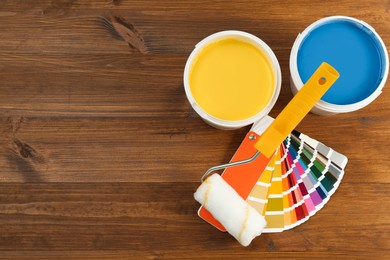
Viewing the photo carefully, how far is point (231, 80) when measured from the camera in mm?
727

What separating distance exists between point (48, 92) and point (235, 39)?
0.34 meters

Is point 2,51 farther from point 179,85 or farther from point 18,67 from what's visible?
point 179,85

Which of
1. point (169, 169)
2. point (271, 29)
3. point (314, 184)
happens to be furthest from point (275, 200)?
point (271, 29)

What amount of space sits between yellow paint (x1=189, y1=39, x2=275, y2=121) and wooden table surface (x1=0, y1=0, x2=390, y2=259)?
56 millimetres

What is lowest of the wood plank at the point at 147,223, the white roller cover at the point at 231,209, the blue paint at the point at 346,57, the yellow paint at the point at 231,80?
the wood plank at the point at 147,223

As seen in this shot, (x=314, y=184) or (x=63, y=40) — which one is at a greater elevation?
(x=63, y=40)

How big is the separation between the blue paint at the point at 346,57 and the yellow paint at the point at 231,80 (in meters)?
0.07

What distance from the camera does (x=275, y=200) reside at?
738 mm

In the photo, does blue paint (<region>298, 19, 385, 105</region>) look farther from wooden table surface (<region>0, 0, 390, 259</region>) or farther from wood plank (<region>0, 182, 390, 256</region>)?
wood plank (<region>0, 182, 390, 256</region>)

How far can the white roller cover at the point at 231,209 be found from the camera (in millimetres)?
684

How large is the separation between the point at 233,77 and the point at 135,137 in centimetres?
20

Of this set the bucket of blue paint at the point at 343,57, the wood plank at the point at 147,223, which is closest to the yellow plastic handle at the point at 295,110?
the bucket of blue paint at the point at 343,57

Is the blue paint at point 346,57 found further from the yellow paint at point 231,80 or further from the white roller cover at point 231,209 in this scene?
the white roller cover at point 231,209

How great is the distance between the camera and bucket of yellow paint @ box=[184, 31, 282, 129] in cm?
72
